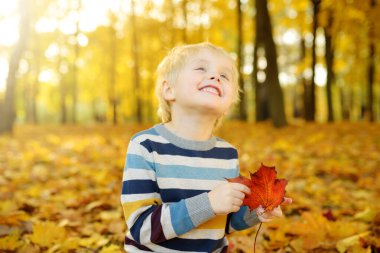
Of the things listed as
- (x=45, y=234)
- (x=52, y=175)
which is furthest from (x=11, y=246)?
(x=52, y=175)

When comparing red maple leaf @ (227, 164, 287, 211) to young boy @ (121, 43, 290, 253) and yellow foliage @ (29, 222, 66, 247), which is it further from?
yellow foliage @ (29, 222, 66, 247)

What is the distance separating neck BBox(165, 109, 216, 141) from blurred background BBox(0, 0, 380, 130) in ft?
26.9

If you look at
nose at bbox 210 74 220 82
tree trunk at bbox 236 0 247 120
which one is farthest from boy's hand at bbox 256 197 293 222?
tree trunk at bbox 236 0 247 120

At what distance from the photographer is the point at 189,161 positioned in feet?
5.85

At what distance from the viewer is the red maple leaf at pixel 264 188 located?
1.44 metres

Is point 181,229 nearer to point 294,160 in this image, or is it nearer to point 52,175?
point 52,175

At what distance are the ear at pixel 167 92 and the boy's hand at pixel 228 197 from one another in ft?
1.77

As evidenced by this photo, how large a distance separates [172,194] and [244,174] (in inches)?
106

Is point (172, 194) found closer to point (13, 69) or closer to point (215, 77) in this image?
point (215, 77)

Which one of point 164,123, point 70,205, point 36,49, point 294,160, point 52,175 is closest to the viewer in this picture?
point 164,123

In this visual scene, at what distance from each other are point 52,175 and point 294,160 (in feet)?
9.89

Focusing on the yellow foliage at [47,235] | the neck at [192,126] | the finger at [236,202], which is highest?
the neck at [192,126]

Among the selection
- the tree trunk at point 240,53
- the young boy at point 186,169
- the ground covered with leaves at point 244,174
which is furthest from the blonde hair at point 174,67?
the tree trunk at point 240,53

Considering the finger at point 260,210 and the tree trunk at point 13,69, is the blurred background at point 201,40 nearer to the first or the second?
the tree trunk at point 13,69
